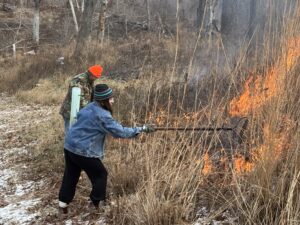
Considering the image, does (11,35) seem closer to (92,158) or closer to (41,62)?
(41,62)

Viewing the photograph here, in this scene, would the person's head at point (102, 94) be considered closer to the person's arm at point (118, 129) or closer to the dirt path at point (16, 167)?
the person's arm at point (118, 129)

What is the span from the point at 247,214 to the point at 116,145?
329 cm

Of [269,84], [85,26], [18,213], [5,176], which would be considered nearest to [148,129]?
[269,84]

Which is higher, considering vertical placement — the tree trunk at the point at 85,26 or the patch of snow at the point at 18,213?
the tree trunk at the point at 85,26

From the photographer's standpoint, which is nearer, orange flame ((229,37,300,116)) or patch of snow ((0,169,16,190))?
orange flame ((229,37,300,116))

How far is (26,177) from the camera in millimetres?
6141

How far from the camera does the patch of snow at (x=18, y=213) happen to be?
4648 millimetres

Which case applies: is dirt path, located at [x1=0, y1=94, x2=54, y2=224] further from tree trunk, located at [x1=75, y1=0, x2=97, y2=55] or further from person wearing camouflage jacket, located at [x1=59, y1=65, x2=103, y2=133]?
tree trunk, located at [x1=75, y1=0, x2=97, y2=55]

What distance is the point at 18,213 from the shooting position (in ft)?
15.9

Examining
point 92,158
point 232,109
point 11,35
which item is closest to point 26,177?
point 92,158

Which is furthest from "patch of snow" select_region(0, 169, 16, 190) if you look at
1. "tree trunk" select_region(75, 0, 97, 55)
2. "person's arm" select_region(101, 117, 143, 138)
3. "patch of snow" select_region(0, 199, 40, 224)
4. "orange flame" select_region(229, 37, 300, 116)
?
"tree trunk" select_region(75, 0, 97, 55)

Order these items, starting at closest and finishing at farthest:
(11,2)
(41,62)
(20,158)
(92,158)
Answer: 1. (92,158)
2. (20,158)
3. (41,62)
4. (11,2)

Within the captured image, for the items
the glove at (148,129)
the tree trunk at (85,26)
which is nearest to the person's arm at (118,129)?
the glove at (148,129)

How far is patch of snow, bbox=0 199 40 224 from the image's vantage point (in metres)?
4.65
